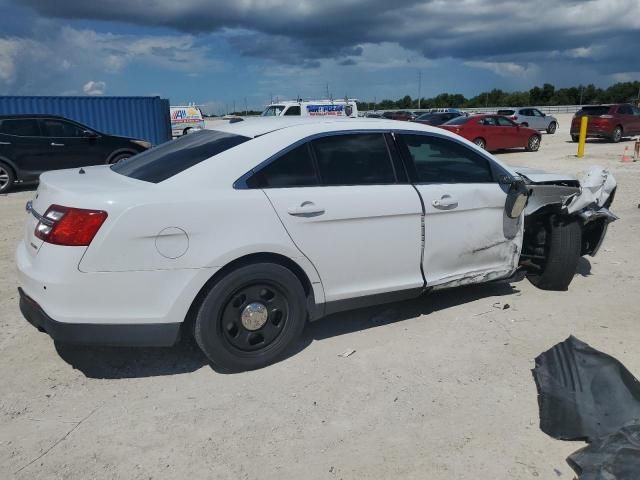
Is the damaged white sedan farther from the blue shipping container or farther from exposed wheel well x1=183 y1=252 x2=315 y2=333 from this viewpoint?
the blue shipping container

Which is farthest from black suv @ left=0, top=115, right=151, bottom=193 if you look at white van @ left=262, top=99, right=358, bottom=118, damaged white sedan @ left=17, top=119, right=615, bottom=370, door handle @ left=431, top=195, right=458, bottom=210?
door handle @ left=431, top=195, right=458, bottom=210

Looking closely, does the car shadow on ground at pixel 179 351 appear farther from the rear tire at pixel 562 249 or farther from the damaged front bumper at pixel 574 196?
the damaged front bumper at pixel 574 196

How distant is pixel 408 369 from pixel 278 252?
1.17m

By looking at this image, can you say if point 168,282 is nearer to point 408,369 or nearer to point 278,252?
point 278,252

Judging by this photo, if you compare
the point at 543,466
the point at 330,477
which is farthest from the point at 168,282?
the point at 543,466

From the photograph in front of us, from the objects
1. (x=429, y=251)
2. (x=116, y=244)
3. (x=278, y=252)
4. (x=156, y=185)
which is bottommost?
(x=429, y=251)

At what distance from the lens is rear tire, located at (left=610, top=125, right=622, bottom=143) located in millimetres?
23297

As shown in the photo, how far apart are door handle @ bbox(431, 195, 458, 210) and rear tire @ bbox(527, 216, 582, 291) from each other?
1.32 meters

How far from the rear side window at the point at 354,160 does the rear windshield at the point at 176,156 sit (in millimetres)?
558

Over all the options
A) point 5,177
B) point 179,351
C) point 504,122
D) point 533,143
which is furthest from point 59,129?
→ point 533,143

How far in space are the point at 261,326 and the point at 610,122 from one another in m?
23.8

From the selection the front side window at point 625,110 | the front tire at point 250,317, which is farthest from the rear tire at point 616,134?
the front tire at point 250,317

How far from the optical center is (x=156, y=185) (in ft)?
Answer: 10.8

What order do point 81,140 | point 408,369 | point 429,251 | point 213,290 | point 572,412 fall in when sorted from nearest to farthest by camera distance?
1. point 572,412
2. point 213,290
3. point 408,369
4. point 429,251
5. point 81,140
